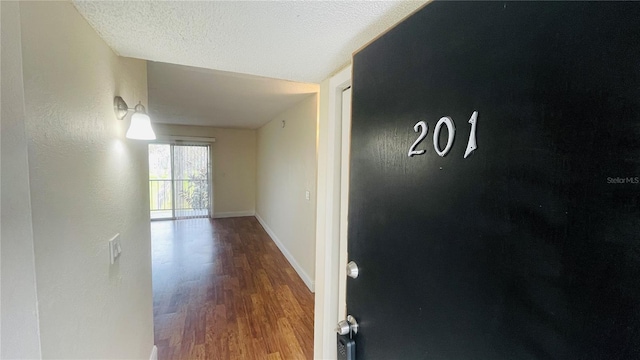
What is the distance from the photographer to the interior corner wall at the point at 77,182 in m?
0.67

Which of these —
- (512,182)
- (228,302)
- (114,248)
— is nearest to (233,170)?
(228,302)

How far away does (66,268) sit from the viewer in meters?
0.80

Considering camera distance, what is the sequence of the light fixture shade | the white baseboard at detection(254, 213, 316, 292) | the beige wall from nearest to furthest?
the light fixture shade → the white baseboard at detection(254, 213, 316, 292) → the beige wall

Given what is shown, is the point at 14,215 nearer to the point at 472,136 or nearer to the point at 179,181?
the point at 472,136

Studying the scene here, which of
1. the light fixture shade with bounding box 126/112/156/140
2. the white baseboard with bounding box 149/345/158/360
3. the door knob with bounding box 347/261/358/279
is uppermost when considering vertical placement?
the light fixture shade with bounding box 126/112/156/140

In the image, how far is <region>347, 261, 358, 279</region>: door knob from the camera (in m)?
1.02

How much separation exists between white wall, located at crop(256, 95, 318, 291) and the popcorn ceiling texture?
172 cm

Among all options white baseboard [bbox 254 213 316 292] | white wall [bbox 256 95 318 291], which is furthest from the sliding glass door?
white baseboard [bbox 254 213 316 292]

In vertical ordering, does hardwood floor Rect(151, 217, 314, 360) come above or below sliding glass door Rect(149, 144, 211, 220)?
below

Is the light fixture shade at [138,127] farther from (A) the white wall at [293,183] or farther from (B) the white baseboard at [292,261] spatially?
(B) the white baseboard at [292,261]

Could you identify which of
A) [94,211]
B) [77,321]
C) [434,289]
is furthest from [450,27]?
[77,321]

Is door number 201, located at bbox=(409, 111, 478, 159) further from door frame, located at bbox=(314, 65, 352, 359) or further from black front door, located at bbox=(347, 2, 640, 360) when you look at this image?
door frame, located at bbox=(314, 65, 352, 359)

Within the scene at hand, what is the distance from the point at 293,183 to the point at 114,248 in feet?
8.78

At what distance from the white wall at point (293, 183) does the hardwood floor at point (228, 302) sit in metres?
0.27
